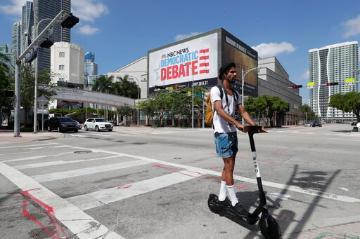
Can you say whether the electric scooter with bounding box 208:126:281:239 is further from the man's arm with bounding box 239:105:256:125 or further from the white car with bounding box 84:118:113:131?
the white car with bounding box 84:118:113:131

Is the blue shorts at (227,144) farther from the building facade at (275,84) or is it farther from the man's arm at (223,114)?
the building facade at (275,84)

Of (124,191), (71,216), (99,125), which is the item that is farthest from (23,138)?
(71,216)

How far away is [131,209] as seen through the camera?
5.23 meters

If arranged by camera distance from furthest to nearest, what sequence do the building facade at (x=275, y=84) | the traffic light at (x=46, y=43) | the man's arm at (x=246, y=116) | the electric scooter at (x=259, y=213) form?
the building facade at (x=275, y=84), the traffic light at (x=46, y=43), the man's arm at (x=246, y=116), the electric scooter at (x=259, y=213)

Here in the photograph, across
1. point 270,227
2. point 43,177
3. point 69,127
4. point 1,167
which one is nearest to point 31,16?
point 69,127

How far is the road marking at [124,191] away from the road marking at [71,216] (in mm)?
212

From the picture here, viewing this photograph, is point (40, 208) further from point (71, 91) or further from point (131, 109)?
point (131, 109)

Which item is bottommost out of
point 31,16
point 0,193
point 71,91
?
point 0,193

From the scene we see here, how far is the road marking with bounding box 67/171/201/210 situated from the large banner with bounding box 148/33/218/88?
6529cm

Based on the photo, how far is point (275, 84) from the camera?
4680 inches

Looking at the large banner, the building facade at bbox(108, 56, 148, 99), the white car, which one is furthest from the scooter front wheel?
the building facade at bbox(108, 56, 148, 99)

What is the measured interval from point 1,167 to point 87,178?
11.1 ft

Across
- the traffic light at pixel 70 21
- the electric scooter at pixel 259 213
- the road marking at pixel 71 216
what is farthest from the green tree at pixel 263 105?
the electric scooter at pixel 259 213

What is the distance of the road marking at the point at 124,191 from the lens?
5672mm
